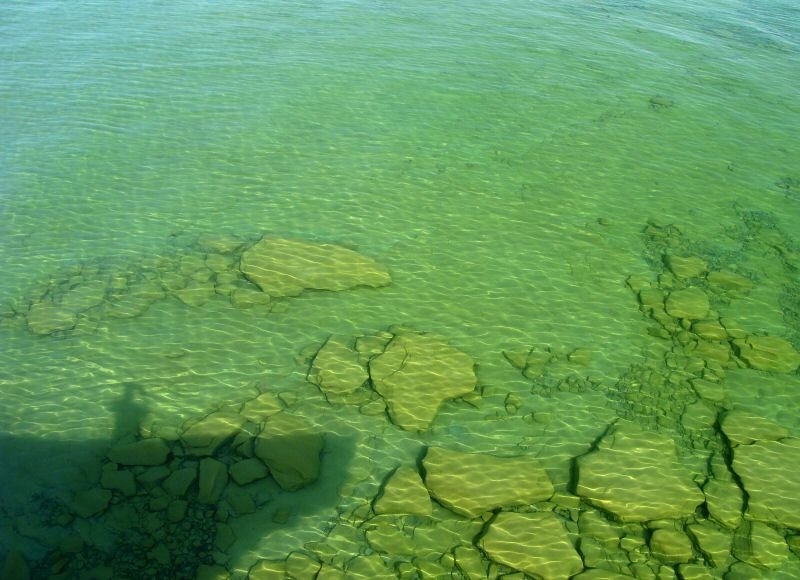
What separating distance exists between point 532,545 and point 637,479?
1.33 metres

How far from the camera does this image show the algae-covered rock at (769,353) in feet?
27.6

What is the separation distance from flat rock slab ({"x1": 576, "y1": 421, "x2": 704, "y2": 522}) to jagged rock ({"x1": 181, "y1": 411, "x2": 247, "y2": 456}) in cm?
332

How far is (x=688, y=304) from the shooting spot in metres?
9.12

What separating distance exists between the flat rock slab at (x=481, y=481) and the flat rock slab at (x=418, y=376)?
0.54 m

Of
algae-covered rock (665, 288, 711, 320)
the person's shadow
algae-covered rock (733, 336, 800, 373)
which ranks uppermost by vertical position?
algae-covered rock (665, 288, 711, 320)

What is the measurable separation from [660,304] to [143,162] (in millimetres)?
7801

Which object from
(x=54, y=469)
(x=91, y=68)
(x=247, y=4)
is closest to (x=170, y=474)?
(x=54, y=469)

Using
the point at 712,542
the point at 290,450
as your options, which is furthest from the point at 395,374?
the point at 712,542

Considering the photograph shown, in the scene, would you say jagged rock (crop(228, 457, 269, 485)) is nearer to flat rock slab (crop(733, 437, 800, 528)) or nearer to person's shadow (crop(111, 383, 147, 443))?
person's shadow (crop(111, 383, 147, 443))

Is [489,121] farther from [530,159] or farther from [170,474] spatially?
[170,474]

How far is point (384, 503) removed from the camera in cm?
667

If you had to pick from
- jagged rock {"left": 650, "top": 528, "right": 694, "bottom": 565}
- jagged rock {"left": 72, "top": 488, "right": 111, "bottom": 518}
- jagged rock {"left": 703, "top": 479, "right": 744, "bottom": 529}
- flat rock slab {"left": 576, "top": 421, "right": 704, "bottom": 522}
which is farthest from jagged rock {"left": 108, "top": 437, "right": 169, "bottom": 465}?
jagged rock {"left": 703, "top": 479, "right": 744, "bottom": 529}

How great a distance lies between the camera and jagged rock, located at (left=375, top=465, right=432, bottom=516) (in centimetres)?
664

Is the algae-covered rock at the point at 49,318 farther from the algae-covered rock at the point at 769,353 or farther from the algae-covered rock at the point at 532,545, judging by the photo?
the algae-covered rock at the point at 769,353
